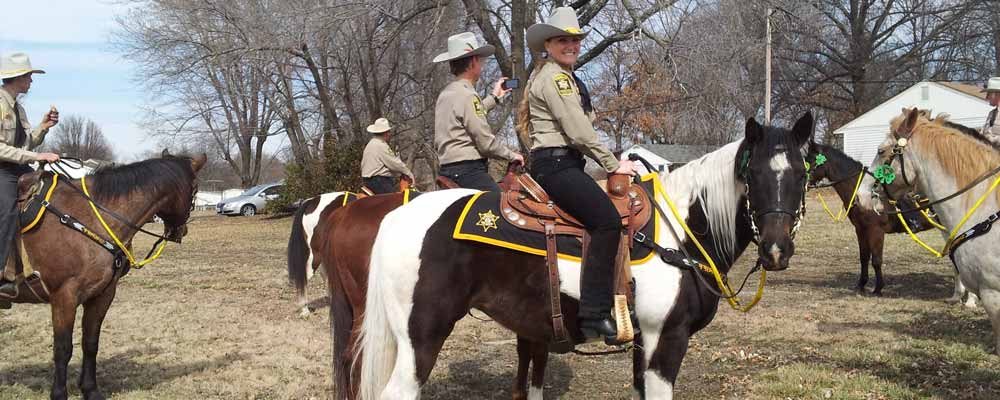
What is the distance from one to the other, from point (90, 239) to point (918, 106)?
3833cm

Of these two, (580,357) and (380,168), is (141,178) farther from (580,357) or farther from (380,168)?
Answer: (580,357)

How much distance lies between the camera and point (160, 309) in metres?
9.93

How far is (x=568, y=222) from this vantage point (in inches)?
157

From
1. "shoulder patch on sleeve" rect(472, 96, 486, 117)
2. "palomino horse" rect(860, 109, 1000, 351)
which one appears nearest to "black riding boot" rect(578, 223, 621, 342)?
"shoulder patch on sleeve" rect(472, 96, 486, 117)

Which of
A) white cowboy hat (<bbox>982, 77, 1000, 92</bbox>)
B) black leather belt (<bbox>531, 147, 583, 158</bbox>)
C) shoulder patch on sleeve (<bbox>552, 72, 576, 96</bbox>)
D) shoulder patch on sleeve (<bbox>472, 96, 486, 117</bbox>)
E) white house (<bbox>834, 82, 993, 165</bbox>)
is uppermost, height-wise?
white house (<bbox>834, 82, 993, 165</bbox>)

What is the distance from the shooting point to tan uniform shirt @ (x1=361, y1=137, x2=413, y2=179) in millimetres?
8484

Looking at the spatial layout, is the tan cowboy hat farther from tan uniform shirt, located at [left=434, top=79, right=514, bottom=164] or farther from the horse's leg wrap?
tan uniform shirt, located at [left=434, top=79, right=514, bottom=164]

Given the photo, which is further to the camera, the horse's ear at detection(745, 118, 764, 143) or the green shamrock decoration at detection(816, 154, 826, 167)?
the green shamrock decoration at detection(816, 154, 826, 167)

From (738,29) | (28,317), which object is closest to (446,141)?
(28,317)

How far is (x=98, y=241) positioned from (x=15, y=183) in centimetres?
78

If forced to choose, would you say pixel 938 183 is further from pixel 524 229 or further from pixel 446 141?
pixel 446 141

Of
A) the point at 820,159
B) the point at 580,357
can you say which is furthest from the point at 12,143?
the point at 820,159

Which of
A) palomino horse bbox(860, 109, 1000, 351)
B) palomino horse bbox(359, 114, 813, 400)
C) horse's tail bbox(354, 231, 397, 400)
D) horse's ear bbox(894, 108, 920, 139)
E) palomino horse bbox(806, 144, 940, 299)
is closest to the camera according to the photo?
palomino horse bbox(359, 114, 813, 400)

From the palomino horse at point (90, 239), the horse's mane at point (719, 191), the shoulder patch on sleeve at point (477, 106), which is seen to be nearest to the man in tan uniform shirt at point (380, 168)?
the palomino horse at point (90, 239)
